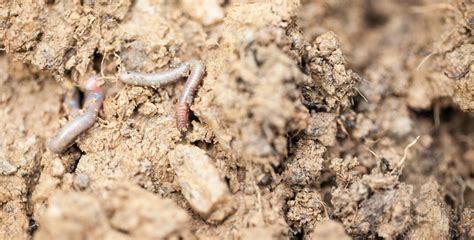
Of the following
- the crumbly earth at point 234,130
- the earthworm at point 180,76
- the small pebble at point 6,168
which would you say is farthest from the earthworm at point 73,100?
the small pebble at point 6,168

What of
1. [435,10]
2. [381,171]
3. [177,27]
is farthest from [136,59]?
[435,10]

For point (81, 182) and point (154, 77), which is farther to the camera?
point (154, 77)

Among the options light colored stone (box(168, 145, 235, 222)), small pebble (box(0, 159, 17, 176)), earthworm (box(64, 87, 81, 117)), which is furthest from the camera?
earthworm (box(64, 87, 81, 117))

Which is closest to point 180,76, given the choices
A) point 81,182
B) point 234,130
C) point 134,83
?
point 134,83

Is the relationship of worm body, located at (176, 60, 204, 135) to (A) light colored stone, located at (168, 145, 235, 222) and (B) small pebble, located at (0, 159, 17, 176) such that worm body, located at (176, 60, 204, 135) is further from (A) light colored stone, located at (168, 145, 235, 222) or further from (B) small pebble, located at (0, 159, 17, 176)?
(B) small pebble, located at (0, 159, 17, 176)

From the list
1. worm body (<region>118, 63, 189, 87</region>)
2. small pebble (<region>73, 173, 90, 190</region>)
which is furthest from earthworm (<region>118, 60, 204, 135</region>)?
small pebble (<region>73, 173, 90, 190</region>)

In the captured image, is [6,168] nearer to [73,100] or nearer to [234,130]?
[73,100]

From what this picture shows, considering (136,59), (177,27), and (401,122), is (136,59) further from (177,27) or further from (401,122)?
(401,122)
